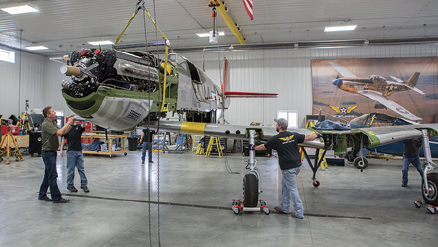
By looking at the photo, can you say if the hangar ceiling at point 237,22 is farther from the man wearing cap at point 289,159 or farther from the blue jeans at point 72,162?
the man wearing cap at point 289,159

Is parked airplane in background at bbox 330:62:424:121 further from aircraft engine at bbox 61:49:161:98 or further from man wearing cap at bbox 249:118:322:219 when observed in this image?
aircraft engine at bbox 61:49:161:98

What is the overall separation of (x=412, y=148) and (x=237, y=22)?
407 inches

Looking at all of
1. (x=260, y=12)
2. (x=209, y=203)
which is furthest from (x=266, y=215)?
(x=260, y=12)

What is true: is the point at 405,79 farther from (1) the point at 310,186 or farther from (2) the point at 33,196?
(2) the point at 33,196

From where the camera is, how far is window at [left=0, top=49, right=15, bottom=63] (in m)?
17.6

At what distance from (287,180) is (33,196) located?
18.3 ft

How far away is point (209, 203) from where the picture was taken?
508 centimetres

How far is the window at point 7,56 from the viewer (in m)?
17.6

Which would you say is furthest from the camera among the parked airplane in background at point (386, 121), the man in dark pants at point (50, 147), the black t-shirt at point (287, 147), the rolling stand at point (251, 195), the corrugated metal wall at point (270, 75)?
the corrugated metal wall at point (270, 75)

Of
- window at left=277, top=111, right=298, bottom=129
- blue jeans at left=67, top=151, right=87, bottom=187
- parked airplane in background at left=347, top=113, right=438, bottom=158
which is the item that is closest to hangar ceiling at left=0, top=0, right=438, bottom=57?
window at left=277, top=111, right=298, bottom=129

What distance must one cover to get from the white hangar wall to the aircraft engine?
1301cm

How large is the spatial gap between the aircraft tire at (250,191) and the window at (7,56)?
70.7 feet

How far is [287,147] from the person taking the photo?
4316 mm

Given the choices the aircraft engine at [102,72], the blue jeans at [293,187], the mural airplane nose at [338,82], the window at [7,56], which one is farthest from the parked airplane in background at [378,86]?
the window at [7,56]
